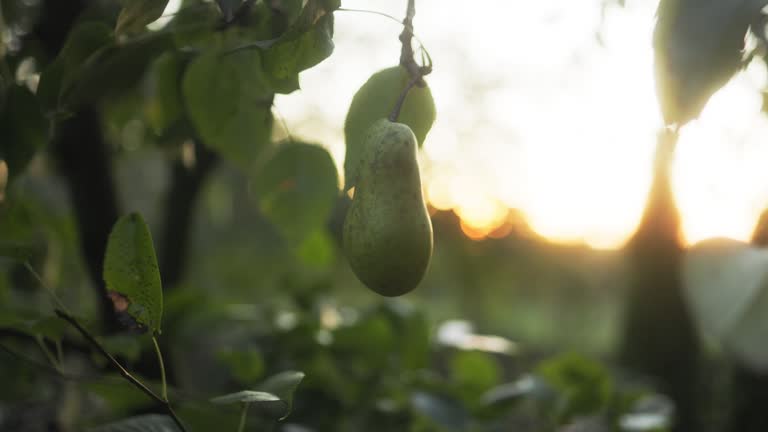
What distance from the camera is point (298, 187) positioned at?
1.79 feet

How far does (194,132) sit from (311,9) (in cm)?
37

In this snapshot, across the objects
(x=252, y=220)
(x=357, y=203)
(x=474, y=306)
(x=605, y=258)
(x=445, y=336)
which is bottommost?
(x=357, y=203)

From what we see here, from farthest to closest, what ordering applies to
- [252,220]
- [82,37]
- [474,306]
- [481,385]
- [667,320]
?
[474,306]
[252,220]
[667,320]
[481,385]
[82,37]

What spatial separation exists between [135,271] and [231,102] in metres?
0.20

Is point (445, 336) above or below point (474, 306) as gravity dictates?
below

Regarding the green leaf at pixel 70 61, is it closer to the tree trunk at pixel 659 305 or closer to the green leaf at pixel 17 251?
the green leaf at pixel 17 251

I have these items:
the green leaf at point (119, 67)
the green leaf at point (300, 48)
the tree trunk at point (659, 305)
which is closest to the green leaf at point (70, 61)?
the green leaf at point (119, 67)

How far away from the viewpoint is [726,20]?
25cm

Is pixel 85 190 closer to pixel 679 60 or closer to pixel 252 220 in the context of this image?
pixel 679 60

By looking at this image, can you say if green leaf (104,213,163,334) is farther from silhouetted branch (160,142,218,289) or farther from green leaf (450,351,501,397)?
silhouetted branch (160,142,218,289)

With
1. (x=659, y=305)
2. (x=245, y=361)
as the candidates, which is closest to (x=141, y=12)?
(x=245, y=361)

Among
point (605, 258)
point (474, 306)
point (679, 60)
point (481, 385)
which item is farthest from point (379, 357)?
point (605, 258)

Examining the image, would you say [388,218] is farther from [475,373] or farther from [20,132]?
[475,373]

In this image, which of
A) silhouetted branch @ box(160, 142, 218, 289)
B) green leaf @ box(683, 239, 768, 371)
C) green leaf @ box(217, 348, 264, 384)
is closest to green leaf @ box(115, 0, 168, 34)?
green leaf @ box(217, 348, 264, 384)
